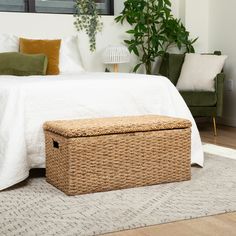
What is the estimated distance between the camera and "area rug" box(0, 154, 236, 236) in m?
2.05

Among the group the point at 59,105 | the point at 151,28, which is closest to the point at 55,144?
the point at 59,105

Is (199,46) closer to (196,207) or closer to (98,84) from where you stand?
(98,84)

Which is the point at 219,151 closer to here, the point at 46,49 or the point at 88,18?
the point at 46,49

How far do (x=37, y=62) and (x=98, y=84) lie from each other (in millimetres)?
1020

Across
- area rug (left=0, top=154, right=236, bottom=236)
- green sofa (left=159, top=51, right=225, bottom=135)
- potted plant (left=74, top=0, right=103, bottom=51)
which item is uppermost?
potted plant (left=74, top=0, right=103, bottom=51)

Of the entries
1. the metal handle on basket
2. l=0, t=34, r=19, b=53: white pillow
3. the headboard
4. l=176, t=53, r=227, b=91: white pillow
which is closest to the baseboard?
l=176, t=53, r=227, b=91: white pillow

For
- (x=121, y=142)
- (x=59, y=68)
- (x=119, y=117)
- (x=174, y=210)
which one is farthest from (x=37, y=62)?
(x=174, y=210)

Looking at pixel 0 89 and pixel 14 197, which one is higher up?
pixel 0 89

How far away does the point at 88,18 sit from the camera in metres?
4.84

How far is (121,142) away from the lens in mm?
2574

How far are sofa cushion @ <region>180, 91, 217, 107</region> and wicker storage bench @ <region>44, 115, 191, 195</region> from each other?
1686mm

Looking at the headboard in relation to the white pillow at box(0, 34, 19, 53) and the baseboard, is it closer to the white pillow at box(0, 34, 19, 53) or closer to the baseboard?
the white pillow at box(0, 34, 19, 53)

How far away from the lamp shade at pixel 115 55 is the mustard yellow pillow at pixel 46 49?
592 millimetres

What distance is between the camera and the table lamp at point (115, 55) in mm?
4672
